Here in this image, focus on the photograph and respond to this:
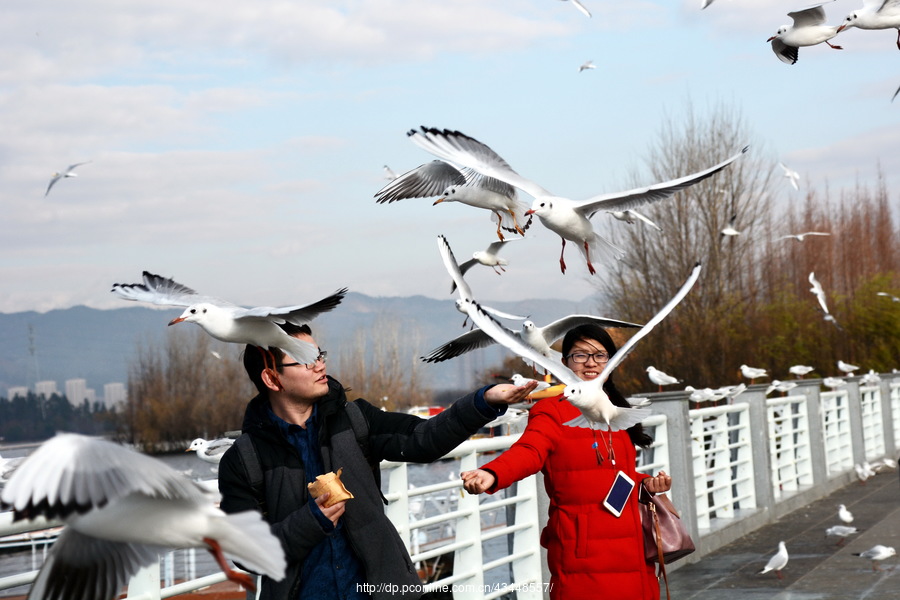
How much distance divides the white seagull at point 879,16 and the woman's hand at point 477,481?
5.77 feet

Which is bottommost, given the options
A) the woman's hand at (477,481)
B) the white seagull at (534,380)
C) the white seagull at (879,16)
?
the woman's hand at (477,481)

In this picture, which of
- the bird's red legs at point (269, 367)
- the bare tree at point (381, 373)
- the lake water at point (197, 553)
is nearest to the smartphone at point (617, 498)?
the bird's red legs at point (269, 367)

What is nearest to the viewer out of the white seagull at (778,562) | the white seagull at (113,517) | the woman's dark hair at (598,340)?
the white seagull at (113,517)

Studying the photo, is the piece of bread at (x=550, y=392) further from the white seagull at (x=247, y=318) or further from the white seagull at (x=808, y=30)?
the white seagull at (x=808, y=30)

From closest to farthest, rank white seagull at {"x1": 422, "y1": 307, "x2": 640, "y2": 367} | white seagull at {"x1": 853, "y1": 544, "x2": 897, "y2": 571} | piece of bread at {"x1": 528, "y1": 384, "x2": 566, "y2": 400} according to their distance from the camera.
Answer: piece of bread at {"x1": 528, "y1": 384, "x2": 566, "y2": 400} < white seagull at {"x1": 422, "y1": 307, "x2": 640, "y2": 367} < white seagull at {"x1": 853, "y1": 544, "x2": 897, "y2": 571}

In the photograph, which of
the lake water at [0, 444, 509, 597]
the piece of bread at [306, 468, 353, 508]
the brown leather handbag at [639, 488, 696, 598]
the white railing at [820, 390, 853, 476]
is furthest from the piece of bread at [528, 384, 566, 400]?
the white railing at [820, 390, 853, 476]

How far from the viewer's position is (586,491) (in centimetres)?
358

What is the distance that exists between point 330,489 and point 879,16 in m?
2.14

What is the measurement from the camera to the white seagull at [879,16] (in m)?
3.23

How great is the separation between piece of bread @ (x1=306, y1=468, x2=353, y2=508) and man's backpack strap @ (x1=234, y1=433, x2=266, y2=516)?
20cm

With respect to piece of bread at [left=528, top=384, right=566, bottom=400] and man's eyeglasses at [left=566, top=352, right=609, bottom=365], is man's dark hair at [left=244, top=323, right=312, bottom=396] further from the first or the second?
man's eyeglasses at [left=566, top=352, right=609, bottom=365]

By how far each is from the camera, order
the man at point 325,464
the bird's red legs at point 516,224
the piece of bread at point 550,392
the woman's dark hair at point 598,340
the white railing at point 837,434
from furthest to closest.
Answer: the white railing at point 837,434 < the bird's red legs at point 516,224 < the woman's dark hair at point 598,340 < the piece of bread at point 550,392 < the man at point 325,464

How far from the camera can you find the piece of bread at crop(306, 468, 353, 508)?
8.46ft

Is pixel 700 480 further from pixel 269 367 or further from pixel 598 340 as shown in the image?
pixel 269 367
